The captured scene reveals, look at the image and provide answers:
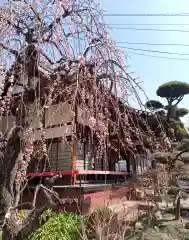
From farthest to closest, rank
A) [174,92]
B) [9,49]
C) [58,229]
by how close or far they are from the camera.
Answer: [174,92] < [58,229] < [9,49]

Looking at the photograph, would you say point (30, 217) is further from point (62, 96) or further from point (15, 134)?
point (62, 96)

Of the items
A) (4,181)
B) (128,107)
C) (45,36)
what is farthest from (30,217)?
(45,36)

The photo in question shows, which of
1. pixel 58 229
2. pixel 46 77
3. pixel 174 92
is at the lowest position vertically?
pixel 58 229

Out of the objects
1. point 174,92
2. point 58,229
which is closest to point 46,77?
point 58,229

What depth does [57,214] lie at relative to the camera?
15.4 ft

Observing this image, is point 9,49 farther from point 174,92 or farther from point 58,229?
point 174,92

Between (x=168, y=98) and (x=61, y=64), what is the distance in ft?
45.6

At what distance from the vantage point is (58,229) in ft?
13.9

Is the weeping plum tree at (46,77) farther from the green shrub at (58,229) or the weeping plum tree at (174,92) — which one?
the weeping plum tree at (174,92)

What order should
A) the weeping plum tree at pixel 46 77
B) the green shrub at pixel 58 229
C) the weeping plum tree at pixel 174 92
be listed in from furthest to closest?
the weeping plum tree at pixel 174 92, the green shrub at pixel 58 229, the weeping plum tree at pixel 46 77

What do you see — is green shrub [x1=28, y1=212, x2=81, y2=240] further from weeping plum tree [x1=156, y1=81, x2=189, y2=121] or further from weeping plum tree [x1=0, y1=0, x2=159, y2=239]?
weeping plum tree [x1=156, y1=81, x2=189, y2=121]

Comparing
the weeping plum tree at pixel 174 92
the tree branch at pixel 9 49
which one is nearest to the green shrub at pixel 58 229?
the tree branch at pixel 9 49

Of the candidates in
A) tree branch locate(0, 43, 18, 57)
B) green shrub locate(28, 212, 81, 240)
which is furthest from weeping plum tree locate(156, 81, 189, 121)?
tree branch locate(0, 43, 18, 57)

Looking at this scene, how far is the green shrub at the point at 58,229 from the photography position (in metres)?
4.06
